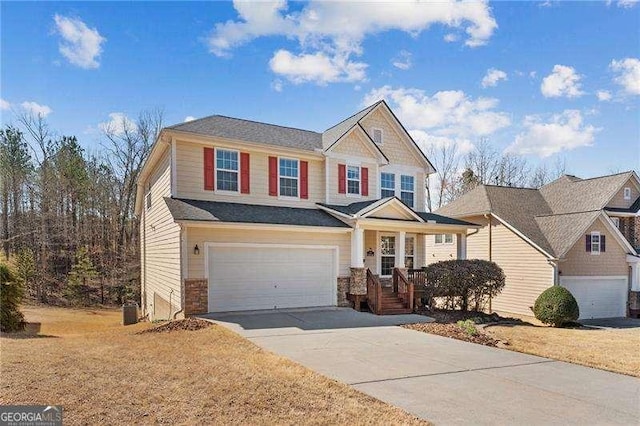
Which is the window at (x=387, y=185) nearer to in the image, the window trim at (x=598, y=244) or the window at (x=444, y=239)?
the window at (x=444, y=239)

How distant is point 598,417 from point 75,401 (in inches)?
262

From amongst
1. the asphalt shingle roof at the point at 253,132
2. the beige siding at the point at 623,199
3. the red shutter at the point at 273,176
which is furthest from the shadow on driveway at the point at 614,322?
the red shutter at the point at 273,176

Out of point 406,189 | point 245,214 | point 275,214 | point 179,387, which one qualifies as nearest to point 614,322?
point 406,189

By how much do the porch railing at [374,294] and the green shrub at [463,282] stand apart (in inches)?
90.7

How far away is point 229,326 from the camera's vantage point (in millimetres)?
10719

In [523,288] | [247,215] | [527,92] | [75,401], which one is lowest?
[523,288]

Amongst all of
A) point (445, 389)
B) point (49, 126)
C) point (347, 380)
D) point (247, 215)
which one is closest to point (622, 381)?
point (445, 389)

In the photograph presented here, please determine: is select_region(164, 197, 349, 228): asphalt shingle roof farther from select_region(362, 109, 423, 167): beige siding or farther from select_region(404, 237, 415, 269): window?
select_region(362, 109, 423, 167): beige siding

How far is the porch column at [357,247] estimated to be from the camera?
14.7m

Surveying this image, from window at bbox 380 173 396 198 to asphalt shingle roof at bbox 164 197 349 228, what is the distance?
369 centimetres

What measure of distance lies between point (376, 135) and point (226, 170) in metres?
7.38

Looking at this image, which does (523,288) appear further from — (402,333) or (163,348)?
(163,348)

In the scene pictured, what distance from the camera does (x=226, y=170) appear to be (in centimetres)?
1441

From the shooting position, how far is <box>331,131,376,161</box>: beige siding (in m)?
16.5
